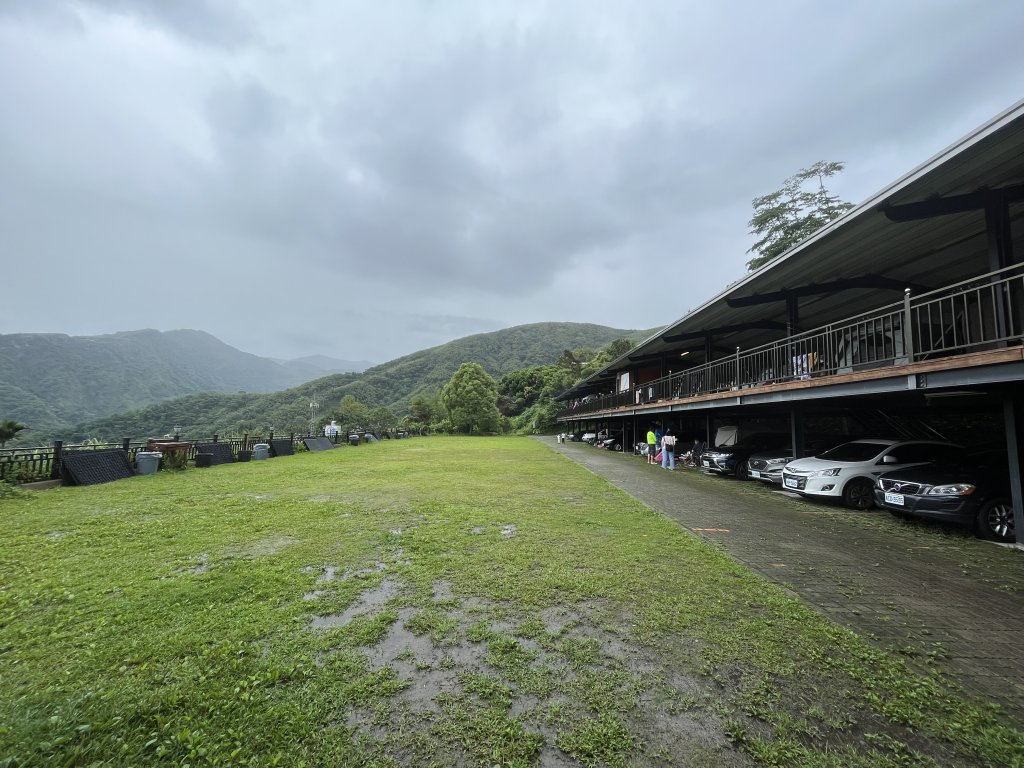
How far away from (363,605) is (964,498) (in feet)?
28.3

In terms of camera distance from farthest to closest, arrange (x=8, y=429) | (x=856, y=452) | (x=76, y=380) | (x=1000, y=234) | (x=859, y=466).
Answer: (x=76, y=380) → (x=8, y=429) → (x=856, y=452) → (x=859, y=466) → (x=1000, y=234)

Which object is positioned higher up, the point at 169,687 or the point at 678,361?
the point at 678,361

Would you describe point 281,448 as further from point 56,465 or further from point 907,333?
point 907,333

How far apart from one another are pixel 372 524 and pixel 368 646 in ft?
12.1

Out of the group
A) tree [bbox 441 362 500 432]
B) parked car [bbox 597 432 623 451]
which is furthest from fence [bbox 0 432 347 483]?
tree [bbox 441 362 500 432]

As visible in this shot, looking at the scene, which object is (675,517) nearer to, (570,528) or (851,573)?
(570,528)

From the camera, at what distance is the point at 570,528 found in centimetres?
638

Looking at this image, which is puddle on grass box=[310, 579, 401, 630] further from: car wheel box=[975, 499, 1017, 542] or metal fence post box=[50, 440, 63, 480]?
metal fence post box=[50, 440, 63, 480]

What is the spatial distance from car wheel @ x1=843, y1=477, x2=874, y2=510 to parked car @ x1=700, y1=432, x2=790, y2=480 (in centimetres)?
421

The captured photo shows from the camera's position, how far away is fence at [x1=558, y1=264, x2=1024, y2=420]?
225 inches

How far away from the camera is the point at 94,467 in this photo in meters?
10.6

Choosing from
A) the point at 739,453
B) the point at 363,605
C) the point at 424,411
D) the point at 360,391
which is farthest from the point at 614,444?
the point at 360,391

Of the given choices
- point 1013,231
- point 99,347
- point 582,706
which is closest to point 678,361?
point 1013,231

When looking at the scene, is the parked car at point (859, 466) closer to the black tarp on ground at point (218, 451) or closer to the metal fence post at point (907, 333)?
the metal fence post at point (907, 333)
